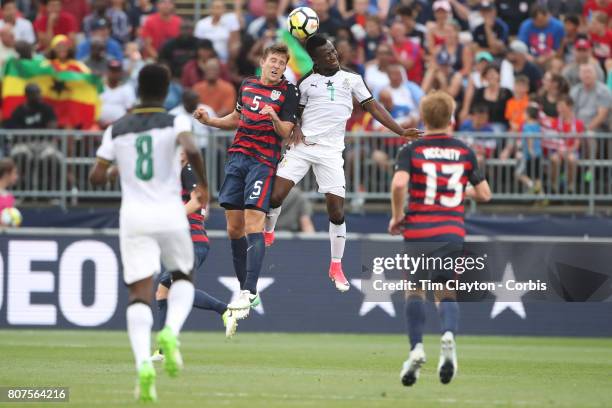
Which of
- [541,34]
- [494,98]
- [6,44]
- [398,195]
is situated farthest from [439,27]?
[398,195]

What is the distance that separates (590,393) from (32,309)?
10.3m

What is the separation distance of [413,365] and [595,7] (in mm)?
15345

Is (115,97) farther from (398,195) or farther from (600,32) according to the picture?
(398,195)

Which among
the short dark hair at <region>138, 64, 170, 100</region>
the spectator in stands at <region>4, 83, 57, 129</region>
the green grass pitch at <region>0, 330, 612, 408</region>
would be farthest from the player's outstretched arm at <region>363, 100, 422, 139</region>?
the spectator in stands at <region>4, 83, 57, 129</region>

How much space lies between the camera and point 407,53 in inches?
946

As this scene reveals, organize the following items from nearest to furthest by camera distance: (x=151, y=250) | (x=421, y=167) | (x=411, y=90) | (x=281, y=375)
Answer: (x=151, y=250), (x=421, y=167), (x=281, y=375), (x=411, y=90)

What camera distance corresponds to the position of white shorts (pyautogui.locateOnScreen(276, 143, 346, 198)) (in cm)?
1491

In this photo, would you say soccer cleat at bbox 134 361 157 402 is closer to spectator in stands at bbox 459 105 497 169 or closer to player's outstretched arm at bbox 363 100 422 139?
player's outstretched arm at bbox 363 100 422 139

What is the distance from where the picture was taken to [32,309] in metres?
19.6

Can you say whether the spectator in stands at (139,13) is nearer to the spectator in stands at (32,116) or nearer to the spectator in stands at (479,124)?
the spectator in stands at (32,116)

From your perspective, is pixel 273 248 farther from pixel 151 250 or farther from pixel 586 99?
pixel 151 250

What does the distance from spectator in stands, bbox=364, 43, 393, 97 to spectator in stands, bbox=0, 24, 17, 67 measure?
646 cm

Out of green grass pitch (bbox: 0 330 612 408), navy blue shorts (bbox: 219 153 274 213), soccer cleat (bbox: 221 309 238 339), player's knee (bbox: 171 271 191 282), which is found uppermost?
navy blue shorts (bbox: 219 153 274 213)

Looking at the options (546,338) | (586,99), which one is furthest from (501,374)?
(586,99)
